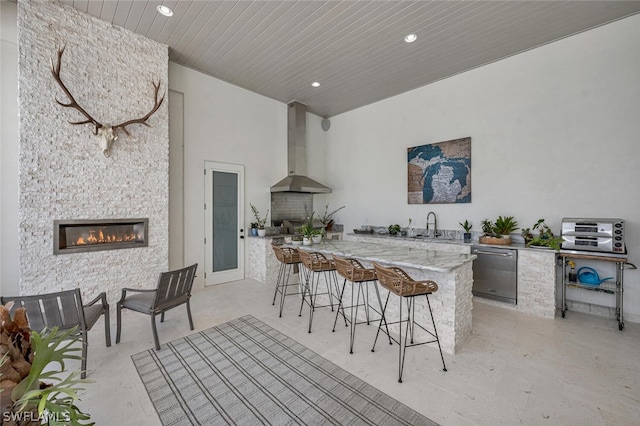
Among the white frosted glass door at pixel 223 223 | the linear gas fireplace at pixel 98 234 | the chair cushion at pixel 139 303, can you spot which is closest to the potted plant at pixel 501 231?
the white frosted glass door at pixel 223 223

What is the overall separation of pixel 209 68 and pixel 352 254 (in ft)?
13.8

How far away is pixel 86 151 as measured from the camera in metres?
3.37

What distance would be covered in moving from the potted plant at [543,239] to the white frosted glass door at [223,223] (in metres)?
5.00

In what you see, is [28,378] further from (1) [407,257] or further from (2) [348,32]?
(2) [348,32]

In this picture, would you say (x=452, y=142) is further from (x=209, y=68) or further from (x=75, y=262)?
(x=75, y=262)

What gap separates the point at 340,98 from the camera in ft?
19.1

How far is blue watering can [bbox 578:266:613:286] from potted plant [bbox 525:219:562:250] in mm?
539

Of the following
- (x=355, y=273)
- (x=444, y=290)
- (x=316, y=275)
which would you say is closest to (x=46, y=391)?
(x=355, y=273)

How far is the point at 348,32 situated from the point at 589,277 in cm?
473

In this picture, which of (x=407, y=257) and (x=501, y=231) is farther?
(x=501, y=231)

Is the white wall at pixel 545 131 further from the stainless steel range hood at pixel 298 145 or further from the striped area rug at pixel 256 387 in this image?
the striped area rug at pixel 256 387

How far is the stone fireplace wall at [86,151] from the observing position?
3.02 meters

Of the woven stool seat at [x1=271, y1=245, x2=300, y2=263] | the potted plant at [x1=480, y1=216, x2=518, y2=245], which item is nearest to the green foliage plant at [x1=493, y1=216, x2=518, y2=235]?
the potted plant at [x1=480, y1=216, x2=518, y2=245]

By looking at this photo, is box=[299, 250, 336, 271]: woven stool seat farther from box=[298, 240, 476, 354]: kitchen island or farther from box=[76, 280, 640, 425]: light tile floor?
box=[76, 280, 640, 425]: light tile floor
